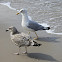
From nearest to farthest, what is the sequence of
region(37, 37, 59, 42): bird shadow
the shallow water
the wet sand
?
the wet sand → region(37, 37, 59, 42): bird shadow → the shallow water

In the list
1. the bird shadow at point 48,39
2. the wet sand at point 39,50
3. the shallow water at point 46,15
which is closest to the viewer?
the wet sand at point 39,50

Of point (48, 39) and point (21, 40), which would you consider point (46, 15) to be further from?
point (21, 40)

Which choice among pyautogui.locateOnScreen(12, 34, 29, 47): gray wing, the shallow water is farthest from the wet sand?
the shallow water

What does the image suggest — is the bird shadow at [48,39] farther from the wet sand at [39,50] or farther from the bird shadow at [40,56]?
the bird shadow at [40,56]

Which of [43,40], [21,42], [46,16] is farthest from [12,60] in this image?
[46,16]

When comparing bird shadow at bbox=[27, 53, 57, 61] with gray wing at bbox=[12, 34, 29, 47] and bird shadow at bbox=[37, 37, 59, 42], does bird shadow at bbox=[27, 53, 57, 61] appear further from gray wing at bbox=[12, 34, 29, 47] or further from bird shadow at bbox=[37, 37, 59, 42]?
bird shadow at bbox=[37, 37, 59, 42]

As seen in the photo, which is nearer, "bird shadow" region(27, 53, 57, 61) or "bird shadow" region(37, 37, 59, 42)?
"bird shadow" region(27, 53, 57, 61)

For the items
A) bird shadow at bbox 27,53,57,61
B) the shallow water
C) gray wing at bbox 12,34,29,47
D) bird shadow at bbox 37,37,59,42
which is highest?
the shallow water

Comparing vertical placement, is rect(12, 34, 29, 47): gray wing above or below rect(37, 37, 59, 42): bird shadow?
above

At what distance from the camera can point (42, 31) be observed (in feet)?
24.0

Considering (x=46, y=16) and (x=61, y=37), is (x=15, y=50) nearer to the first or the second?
(x=61, y=37)

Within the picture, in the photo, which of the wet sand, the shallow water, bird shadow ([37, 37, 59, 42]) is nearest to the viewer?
the wet sand

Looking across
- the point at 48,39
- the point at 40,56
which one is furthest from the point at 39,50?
the point at 48,39

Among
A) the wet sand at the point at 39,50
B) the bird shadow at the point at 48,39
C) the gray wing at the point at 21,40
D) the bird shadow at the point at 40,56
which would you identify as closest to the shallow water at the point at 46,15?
the bird shadow at the point at 48,39
